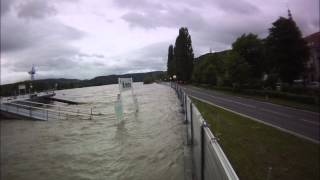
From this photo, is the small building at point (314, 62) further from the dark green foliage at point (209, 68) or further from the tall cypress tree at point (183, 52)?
the tall cypress tree at point (183, 52)

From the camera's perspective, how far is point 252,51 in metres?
75.9

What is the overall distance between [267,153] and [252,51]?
6204cm

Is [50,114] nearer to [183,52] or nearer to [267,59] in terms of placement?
[267,59]

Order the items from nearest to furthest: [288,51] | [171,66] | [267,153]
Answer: [267,153] → [288,51] → [171,66]

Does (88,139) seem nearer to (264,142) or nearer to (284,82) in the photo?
(264,142)

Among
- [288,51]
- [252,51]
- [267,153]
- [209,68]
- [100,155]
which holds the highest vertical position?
[252,51]

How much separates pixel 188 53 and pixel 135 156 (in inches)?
3549

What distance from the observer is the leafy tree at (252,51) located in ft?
245

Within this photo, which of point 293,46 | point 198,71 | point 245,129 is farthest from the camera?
point 198,71

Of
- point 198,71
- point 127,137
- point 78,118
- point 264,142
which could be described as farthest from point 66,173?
point 198,71

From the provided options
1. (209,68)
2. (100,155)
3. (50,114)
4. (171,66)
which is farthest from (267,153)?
(171,66)

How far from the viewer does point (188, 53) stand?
104 metres

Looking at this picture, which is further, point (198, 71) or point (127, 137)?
point (198, 71)

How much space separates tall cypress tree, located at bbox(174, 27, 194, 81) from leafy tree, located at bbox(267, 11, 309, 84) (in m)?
43.2
